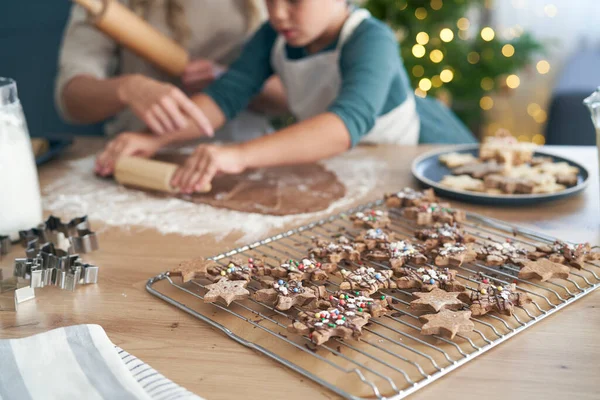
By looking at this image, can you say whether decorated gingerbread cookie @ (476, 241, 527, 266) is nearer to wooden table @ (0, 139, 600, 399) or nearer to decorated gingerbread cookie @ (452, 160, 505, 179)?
wooden table @ (0, 139, 600, 399)

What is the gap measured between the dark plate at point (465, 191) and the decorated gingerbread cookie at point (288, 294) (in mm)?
472

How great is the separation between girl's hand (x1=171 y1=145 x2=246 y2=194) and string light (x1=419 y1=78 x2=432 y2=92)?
1.76 metres

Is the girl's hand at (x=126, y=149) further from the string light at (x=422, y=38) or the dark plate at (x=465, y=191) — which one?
the string light at (x=422, y=38)

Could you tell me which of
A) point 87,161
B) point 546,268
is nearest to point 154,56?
point 87,161

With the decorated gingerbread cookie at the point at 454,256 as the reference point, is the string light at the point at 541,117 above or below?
below

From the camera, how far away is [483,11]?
11.3 feet

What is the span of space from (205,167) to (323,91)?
21.0 inches

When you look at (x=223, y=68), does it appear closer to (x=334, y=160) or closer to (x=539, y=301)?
(x=334, y=160)

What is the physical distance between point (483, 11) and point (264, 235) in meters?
2.87

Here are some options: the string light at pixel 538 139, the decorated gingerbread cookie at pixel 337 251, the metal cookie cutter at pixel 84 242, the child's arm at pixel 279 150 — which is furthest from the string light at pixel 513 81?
the metal cookie cutter at pixel 84 242

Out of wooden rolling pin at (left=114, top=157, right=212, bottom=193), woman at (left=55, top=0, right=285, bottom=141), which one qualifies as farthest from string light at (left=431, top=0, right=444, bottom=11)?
wooden rolling pin at (left=114, top=157, right=212, bottom=193)

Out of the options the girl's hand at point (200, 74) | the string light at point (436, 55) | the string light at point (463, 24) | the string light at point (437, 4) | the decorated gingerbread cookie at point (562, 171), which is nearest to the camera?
the decorated gingerbread cookie at point (562, 171)

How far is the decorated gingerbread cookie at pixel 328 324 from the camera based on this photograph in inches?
26.9

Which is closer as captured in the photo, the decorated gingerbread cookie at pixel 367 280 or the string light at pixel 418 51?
the decorated gingerbread cookie at pixel 367 280
